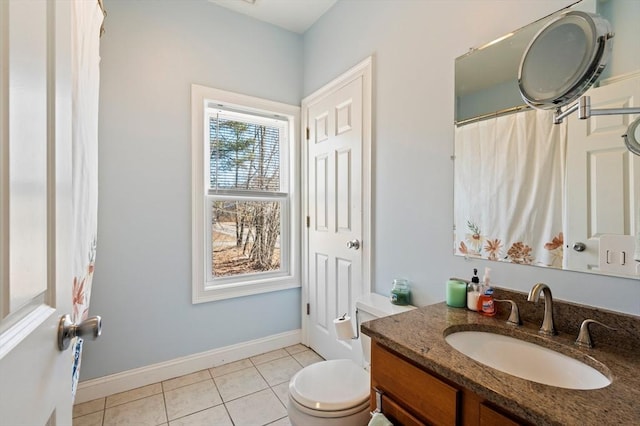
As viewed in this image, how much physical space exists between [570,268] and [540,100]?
0.57 metres

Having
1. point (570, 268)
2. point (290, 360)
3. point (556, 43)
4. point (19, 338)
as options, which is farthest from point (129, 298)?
point (556, 43)

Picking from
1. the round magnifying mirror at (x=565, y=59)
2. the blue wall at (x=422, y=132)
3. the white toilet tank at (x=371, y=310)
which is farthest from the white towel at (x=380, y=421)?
the round magnifying mirror at (x=565, y=59)

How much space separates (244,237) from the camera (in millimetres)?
2492

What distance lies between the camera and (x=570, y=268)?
3.37 ft

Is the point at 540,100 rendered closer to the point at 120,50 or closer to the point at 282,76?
the point at 282,76

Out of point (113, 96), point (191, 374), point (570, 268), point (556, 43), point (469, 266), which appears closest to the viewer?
point (556, 43)

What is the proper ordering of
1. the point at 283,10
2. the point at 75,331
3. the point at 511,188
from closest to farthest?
the point at 75,331 → the point at 511,188 → the point at 283,10

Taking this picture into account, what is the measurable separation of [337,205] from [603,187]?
1440 millimetres

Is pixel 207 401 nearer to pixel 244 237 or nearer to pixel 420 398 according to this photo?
pixel 244 237

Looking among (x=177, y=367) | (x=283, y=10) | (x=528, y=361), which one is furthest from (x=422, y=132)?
(x=177, y=367)

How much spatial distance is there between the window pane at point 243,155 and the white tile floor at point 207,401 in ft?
4.53

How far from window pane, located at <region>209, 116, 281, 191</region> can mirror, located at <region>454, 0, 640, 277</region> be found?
1.59m

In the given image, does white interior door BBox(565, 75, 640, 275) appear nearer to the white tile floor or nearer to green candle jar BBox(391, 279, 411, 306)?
green candle jar BBox(391, 279, 411, 306)

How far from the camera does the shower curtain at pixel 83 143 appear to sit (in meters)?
1.19
